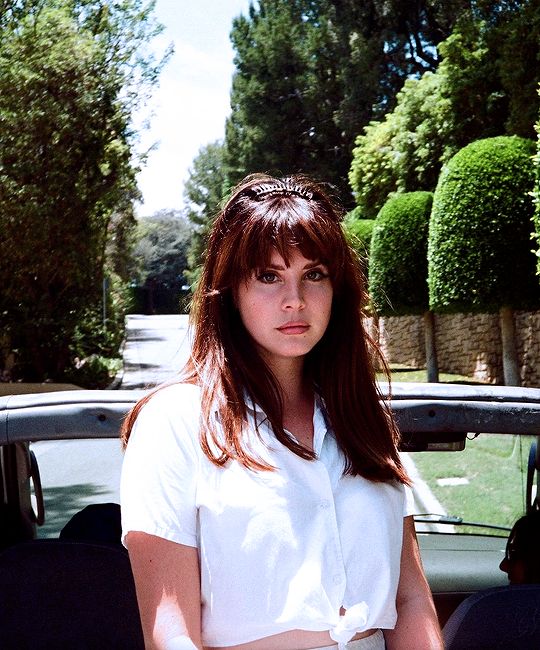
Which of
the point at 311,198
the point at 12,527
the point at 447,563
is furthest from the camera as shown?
the point at 447,563

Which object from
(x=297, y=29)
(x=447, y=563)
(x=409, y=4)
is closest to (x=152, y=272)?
(x=297, y=29)

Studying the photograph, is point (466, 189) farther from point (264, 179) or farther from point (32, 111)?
point (264, 179)

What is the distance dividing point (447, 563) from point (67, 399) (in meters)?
1.71

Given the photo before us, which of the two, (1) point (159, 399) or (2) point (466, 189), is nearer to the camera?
(1) point (159, 399)

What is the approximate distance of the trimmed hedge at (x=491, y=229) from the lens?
1747 cm

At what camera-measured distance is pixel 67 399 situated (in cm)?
207

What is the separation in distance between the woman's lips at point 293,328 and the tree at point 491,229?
1628 cm

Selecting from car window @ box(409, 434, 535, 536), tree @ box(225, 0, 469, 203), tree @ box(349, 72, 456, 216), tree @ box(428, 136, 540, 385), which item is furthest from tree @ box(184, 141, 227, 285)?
car window @ box(409, 434, 535, 536)

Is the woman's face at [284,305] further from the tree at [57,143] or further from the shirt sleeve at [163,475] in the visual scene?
the tree at [57,143]

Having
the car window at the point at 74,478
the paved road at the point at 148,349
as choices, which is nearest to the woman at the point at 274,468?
the car window at the point at 74,478

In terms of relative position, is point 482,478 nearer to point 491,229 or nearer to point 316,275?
point 316,275

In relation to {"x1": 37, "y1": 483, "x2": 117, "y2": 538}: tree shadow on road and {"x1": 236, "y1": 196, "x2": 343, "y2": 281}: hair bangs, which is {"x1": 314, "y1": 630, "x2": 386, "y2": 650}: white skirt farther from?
{"x1": 37, "y1": 483, "x2": 117, "y2": 538}: tree shadow on road

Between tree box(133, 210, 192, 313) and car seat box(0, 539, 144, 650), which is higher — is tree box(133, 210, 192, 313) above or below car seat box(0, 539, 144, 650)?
above

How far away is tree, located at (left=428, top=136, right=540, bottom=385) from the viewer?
17.5 m
